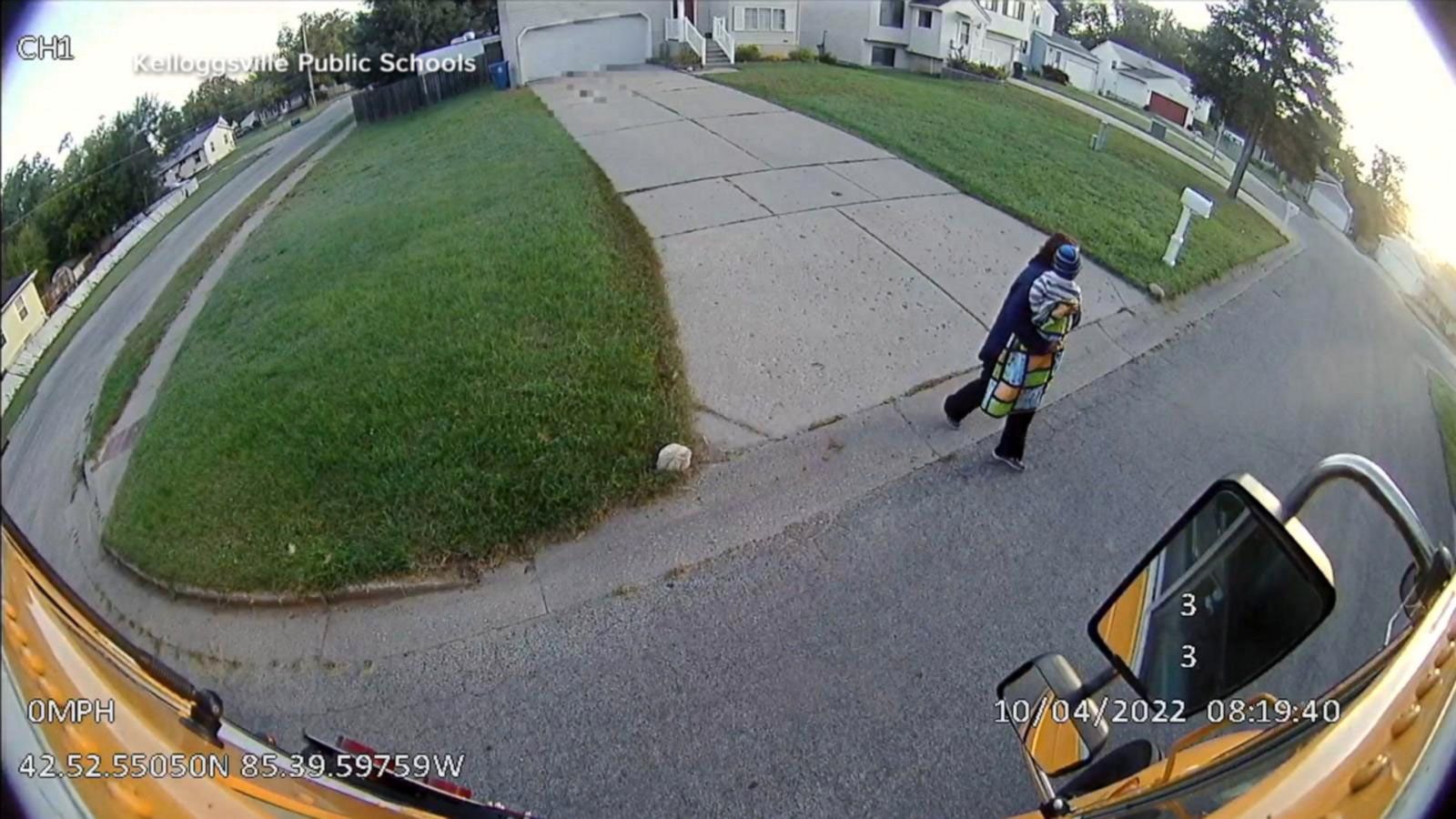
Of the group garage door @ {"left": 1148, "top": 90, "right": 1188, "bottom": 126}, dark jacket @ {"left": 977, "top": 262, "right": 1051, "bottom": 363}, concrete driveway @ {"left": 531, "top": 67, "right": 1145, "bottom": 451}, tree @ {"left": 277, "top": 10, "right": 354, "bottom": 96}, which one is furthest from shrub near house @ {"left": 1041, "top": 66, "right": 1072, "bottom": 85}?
tree @ {"left": 277, "top": 10, "right": 354, "bottom": 96}

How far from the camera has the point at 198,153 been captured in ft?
4.17

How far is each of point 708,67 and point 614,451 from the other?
80cm

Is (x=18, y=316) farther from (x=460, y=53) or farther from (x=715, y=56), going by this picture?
(x=715, y=56)

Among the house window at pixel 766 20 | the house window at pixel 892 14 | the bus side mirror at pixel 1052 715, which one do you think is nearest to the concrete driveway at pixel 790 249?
the house window at pixel 766 20

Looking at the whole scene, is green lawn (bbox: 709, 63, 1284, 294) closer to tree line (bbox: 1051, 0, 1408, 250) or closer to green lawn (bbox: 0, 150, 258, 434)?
tree line (bbox: 1051, 0, 1408, 250)

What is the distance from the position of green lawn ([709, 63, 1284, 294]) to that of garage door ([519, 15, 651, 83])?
0.17 meters

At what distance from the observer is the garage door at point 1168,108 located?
1.46 meters

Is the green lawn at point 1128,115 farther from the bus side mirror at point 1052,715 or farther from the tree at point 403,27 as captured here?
the tree at point 403,27

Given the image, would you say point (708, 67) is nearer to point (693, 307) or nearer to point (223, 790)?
point (693, 307)

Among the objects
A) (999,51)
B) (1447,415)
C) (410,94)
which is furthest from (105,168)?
(1447,415)

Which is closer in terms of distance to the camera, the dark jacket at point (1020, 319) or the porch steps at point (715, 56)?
the dark jacket at point (1020, 319)

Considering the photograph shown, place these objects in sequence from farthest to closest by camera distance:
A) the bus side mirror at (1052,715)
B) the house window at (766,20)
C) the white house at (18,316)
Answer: the house window at (766,20)
the bus side mirror at (1052,715)
the white house at (18,316)

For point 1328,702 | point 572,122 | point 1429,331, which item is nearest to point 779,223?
point 572,122

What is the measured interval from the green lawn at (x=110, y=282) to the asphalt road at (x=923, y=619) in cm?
45
